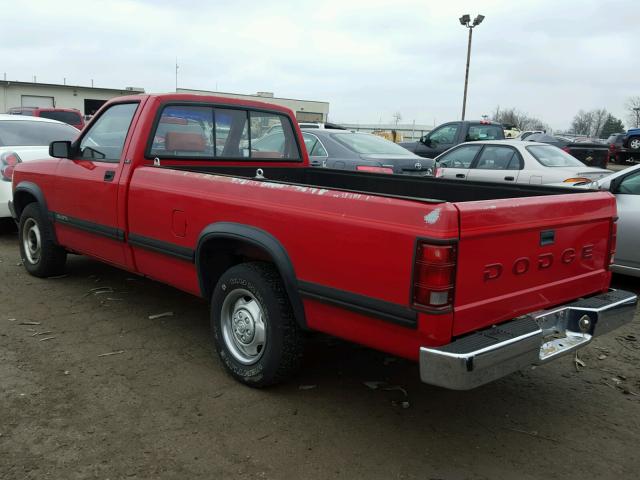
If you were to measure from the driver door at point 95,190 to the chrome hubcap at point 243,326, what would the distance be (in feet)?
4.39

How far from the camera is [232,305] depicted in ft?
12.3

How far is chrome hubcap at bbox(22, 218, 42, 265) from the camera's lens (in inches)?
234

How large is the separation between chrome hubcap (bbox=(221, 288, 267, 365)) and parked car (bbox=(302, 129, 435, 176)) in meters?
4.88

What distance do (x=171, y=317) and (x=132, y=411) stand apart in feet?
5.54

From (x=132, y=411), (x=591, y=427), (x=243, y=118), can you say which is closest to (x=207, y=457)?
(x=132, y=411)

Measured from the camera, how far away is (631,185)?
608 cm

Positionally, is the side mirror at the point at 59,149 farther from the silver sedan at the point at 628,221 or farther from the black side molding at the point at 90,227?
the silver sedan at the point at 628,221

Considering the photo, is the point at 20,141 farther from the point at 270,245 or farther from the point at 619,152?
the point at 619,152

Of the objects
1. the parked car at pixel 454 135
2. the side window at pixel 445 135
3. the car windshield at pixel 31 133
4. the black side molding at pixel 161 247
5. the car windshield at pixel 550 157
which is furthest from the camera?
the side window at pixel 445 135

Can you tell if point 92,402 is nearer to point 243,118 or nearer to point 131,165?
point 131,165

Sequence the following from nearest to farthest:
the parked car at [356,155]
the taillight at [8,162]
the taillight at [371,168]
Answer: the taillight at [8,162], the taillight at [371,168], the parked car at [356,155]

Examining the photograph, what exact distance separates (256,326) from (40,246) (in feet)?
11.1

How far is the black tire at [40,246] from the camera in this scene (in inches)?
225

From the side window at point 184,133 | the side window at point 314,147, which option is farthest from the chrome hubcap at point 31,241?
the side window at point 314,147
